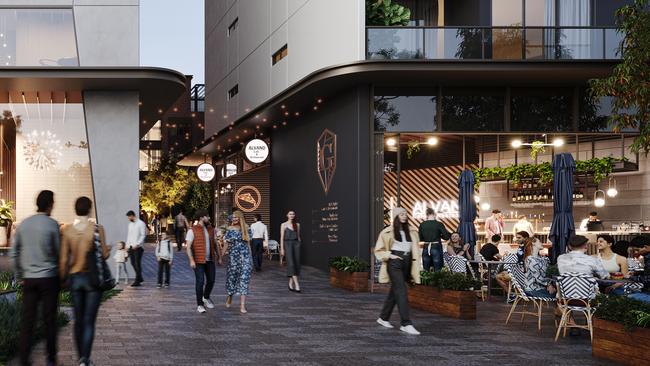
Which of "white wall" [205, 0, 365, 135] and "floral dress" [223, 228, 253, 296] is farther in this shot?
"white wall" [205, 0, 365, 135]

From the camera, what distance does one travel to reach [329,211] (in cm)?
2539

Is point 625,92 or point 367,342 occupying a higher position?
point 625,92

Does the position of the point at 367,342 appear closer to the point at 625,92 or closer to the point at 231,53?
the point at 625,92

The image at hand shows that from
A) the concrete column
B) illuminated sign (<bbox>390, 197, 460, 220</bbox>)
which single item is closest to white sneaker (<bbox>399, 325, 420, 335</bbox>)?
the concrete column

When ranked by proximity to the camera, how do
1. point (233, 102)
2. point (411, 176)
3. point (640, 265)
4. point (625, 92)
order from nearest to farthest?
point (640, 265), point (625, 92), point (411, 176), point (233, 102)

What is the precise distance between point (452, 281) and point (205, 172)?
2878 cm

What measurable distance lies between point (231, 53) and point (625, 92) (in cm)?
2282

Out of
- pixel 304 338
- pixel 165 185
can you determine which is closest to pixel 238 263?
pixel 304 338

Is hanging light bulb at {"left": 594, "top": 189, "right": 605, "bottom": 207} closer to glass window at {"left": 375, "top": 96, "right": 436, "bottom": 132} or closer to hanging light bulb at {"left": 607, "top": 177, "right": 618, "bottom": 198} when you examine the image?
hanging light bulb at {"left": 607, "top": 177, "right": 618, "bottom": 198}

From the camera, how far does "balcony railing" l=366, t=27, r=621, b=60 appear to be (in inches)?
845

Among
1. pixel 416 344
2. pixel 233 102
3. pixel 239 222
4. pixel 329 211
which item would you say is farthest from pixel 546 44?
pixel 233 102

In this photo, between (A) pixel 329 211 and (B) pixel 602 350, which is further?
(A) pixel 329 211

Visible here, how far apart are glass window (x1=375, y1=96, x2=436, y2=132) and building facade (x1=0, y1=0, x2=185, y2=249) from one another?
16.6 feet

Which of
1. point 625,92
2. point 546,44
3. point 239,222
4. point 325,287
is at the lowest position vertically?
point 325,287
